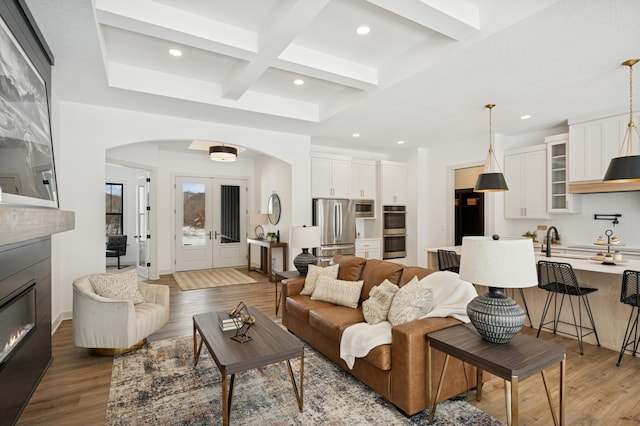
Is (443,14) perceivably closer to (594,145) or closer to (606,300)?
(606,300)

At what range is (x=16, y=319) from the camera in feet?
7.77

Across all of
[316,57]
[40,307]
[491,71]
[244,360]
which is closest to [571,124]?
[491,71]

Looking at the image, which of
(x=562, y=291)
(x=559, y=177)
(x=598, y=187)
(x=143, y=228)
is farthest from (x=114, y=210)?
(x=598, y=187)

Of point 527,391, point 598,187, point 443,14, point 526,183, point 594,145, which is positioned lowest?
point 527,391

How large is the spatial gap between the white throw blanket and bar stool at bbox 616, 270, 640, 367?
1.56m

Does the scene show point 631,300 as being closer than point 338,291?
Yes

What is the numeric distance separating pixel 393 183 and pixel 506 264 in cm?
559

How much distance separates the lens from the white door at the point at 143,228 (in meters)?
7.09

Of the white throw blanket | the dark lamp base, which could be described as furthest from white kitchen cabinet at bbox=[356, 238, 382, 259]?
the dark lamp base

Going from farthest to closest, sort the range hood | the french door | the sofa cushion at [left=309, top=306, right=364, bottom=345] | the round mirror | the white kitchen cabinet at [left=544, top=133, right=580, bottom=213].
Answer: the french door
the round mirror
the white kitchen cabinet at [left=544, top=133, right=580, bottom=213]
the range hood
the sofa cushion at [left=309, top=306, right=364, bottom=345]

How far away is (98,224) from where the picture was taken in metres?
4.49

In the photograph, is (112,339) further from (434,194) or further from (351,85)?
(434,194)

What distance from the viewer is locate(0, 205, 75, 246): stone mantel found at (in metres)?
1.40

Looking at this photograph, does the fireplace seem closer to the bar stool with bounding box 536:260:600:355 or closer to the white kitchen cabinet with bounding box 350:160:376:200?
the bar stool with bounding box 536:260:600:355
